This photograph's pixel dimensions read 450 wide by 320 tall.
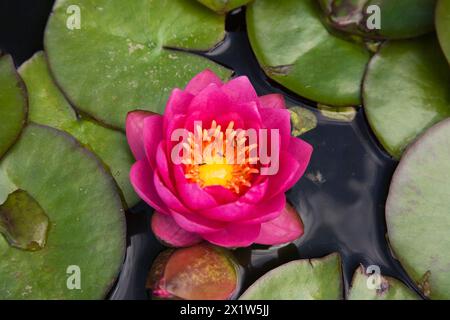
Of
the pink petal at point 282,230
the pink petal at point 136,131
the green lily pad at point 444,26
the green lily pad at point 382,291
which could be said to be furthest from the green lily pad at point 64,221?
the green lily pad at point 444,26

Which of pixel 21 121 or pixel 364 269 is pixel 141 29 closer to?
pixel 21 121

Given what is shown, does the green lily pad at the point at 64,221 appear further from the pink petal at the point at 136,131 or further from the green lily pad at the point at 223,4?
the green lily pad at the point at 223,4

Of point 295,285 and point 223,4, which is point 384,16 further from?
point 295,285

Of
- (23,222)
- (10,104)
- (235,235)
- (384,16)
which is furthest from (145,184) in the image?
(384,16)
